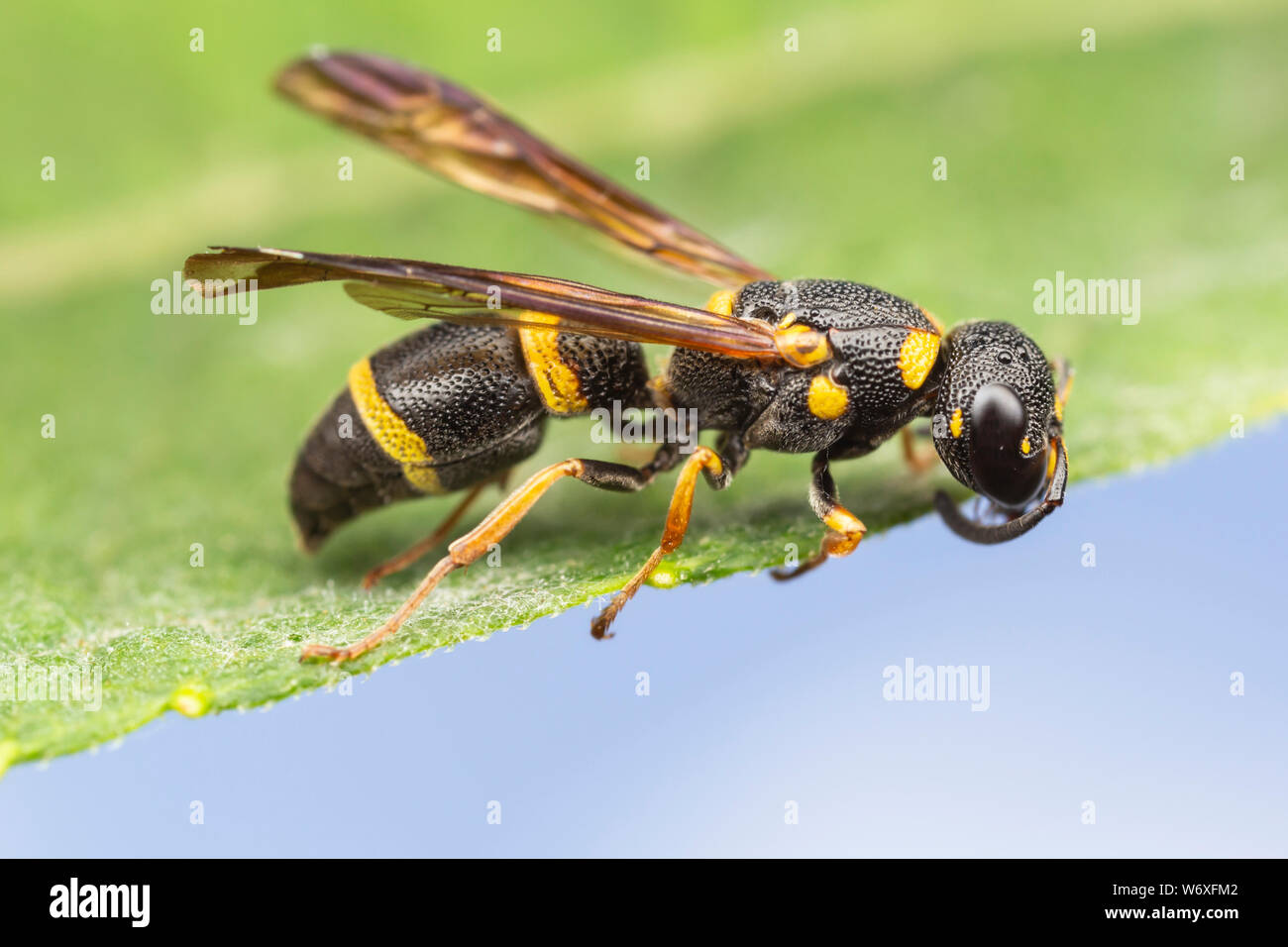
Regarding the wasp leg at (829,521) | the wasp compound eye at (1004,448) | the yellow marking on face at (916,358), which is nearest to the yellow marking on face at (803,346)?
the yellow marking on face at (916,358)

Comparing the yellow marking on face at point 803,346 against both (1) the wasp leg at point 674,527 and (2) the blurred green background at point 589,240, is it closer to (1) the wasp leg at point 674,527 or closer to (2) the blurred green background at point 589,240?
(1) the wasp leg at point 674,527

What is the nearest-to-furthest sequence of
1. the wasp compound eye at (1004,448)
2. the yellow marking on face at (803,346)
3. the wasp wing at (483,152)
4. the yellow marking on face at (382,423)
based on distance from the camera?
1. the wasp compound eye at (1004,448)
2. the yellow marking on face at (803,346)
3. the yellow marking on face at (382,423)
4. the wasp wing at (483,152)

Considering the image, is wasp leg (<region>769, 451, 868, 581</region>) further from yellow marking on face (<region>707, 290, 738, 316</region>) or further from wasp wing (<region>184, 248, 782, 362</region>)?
yellow marking on face (<region>707, 290, 738, 316</region>)

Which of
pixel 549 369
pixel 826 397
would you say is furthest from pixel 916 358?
pixel 549 369

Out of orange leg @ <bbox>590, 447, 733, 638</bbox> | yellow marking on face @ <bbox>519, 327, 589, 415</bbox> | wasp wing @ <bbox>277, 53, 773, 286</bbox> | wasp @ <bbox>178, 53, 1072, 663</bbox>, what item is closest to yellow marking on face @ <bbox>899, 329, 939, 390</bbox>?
wasp @ <bbox>178, 53, 1072, 663</bbox>

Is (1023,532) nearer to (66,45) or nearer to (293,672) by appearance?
(293,672)

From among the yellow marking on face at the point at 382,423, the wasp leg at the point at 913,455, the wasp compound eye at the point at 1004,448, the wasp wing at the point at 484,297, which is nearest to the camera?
Result: the wasp wing at the point at 484,297

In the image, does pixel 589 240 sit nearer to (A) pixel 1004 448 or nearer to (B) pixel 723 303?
(B) pixel 723 303
